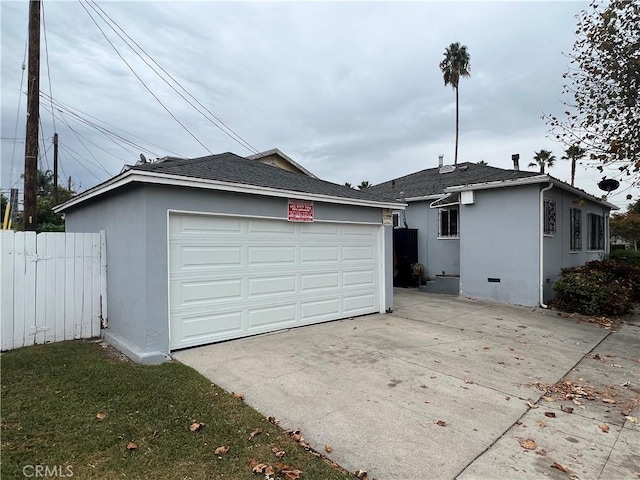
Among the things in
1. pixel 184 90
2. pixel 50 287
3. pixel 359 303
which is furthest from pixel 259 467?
pixel 184 90

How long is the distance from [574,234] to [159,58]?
52.0 feet

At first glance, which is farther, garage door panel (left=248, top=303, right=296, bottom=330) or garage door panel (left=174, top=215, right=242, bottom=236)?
garage door panel (left=248, top=303, right=296, bottom=330)

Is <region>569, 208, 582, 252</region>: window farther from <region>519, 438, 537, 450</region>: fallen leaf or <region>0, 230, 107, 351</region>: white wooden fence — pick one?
<region>0, 230, 107, 351</region>: white wooden fence

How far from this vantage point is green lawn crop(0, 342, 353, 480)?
99.0 inches

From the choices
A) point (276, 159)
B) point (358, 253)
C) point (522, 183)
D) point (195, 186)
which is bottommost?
point (358, 253)

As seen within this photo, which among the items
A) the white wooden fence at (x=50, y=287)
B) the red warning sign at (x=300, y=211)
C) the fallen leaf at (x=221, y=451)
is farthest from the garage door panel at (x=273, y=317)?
the fallen leaf at (x=221, y=451)

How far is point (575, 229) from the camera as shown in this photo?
12.0 m

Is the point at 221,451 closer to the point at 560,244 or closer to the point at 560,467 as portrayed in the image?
the point at 560,467

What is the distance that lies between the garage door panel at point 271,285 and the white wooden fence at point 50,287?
2711mm

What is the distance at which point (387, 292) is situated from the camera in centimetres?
838

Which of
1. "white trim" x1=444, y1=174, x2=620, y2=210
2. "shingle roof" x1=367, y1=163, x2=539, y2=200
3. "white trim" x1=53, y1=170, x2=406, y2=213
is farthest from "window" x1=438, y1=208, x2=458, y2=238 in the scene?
"white trim" x1=53, y1=170, x2=406, y2=213

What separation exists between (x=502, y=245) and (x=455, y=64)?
2039cm

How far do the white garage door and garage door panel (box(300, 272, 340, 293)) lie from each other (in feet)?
0.07

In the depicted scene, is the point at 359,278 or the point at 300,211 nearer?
the point at 300,211
